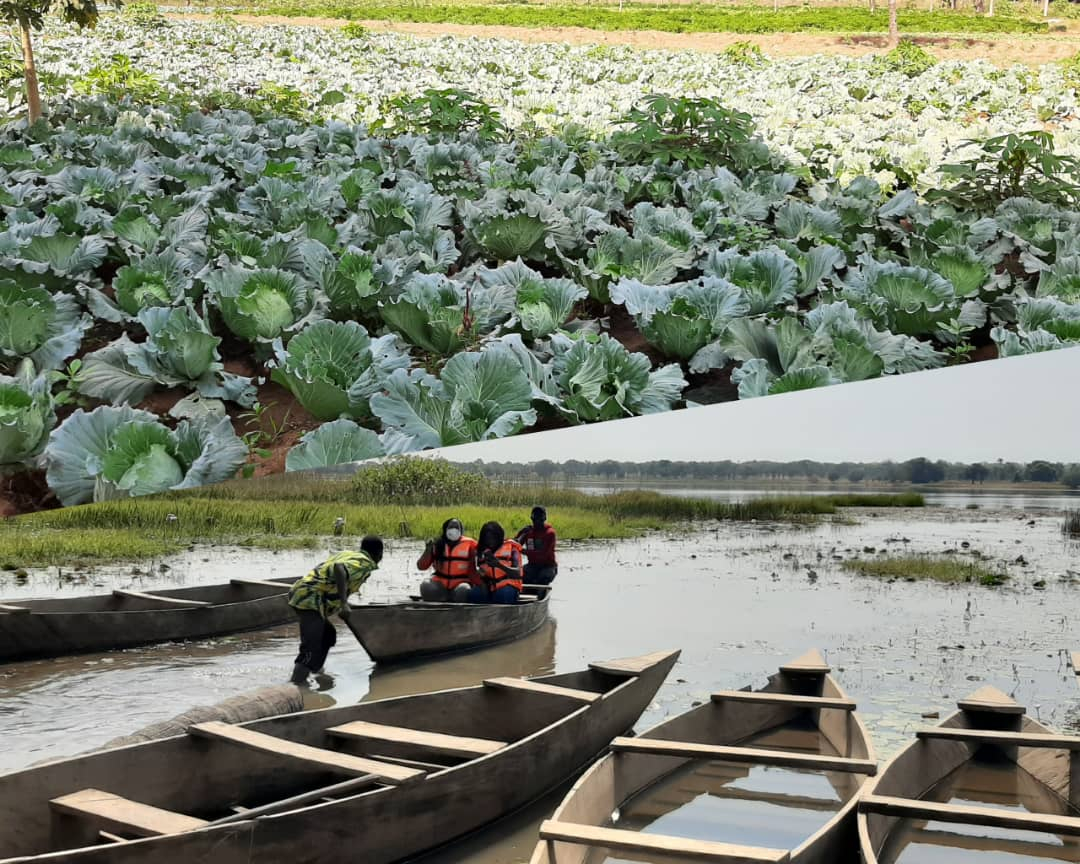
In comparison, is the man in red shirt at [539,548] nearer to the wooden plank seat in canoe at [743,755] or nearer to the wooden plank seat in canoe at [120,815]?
the wooden plank seat in canoe at [743,755]

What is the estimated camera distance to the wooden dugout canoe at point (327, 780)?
284cm

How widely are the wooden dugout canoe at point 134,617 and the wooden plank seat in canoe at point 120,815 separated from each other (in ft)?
8.00

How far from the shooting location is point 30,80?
A: 5.95m

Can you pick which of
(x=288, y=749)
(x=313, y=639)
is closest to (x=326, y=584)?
(x=313, y=639)

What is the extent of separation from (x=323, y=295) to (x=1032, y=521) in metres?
3.92

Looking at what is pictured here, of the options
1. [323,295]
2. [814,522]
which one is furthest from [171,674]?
[814,522]

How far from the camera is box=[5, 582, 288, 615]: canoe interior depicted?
551 cm

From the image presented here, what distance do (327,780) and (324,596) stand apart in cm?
145

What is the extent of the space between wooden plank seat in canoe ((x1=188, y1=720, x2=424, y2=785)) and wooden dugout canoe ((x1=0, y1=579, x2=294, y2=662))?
213 cm

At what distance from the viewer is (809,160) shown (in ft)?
21.2

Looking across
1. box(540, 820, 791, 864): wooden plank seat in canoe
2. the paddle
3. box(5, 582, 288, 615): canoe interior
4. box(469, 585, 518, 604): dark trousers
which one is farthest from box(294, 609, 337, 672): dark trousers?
box(540, 820, 791, 864): wooden plank seat in canoe

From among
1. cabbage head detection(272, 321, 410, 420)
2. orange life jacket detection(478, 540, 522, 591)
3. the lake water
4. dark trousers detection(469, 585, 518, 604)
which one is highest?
cabbage head detection(272, 321, 410, 420)

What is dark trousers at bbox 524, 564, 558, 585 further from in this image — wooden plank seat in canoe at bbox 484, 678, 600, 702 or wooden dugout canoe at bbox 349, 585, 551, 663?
wooden plank seat in canoe at bbox 484, 678, 600, 702

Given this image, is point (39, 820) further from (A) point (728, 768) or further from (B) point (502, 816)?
(A) point (728, 768)
